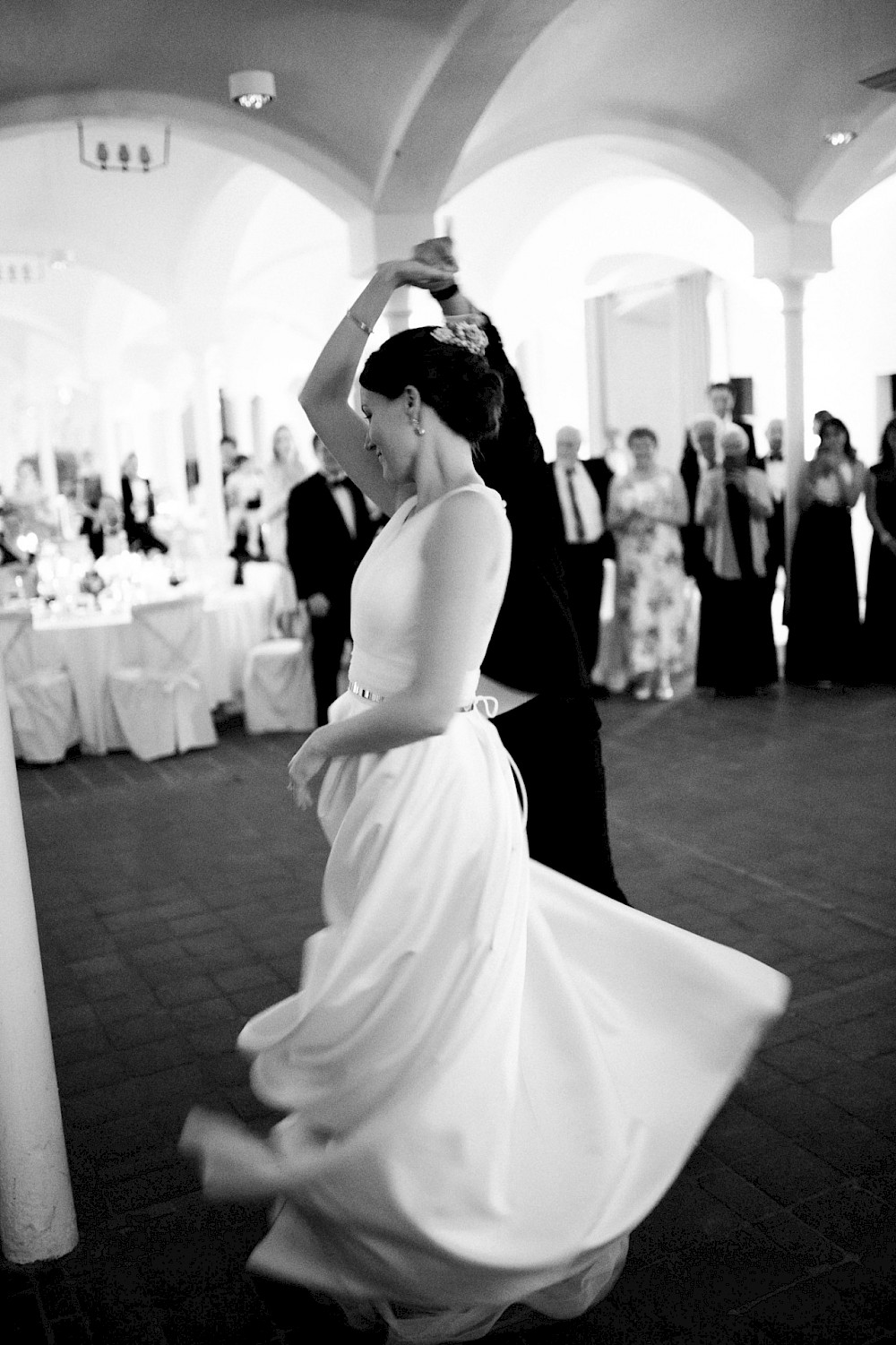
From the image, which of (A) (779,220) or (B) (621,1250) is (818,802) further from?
(A) (779,220)

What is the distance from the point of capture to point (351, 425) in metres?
2.38

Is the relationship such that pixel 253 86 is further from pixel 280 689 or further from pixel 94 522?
pixel 94 522

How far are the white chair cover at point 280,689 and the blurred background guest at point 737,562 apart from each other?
269 cm

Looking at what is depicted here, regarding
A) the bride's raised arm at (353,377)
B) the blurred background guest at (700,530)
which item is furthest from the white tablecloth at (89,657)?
the bride's raised arm at (353,377)

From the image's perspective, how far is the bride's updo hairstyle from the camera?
6.63 feet

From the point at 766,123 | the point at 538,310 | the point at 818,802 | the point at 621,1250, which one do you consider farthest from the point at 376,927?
the point at 538,310

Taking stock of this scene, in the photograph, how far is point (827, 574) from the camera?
8594mm

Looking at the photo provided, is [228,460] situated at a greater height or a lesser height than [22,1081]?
greater

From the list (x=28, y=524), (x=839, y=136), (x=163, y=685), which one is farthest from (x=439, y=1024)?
(x=28, y=524)

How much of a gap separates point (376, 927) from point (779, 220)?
8.40m

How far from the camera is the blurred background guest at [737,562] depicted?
8.21 meters

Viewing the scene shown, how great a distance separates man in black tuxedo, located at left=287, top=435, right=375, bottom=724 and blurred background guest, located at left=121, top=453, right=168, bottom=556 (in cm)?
326

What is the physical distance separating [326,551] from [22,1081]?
5249mm

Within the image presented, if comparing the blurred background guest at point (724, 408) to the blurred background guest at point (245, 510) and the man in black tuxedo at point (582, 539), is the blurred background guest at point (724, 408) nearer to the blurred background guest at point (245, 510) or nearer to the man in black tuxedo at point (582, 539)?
the man in black tuxedo at point (582, 539)
